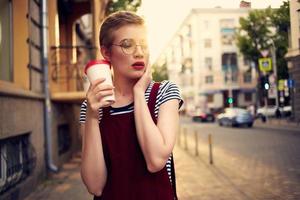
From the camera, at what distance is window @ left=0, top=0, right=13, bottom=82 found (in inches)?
283

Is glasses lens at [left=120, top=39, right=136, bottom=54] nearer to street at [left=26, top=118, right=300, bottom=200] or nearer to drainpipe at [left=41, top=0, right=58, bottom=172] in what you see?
street at [left=26, top=118, right=300, bottom=200]

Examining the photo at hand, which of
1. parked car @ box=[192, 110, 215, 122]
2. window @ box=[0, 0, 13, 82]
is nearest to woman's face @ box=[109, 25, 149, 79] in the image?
window @ box=[0, 0, 13, 82]

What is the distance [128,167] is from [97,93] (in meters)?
0.37

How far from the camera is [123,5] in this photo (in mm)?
14758

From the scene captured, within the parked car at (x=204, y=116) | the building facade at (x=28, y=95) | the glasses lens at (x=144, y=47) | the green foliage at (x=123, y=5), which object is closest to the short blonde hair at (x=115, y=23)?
the glasses lens at (x=144, y=47)

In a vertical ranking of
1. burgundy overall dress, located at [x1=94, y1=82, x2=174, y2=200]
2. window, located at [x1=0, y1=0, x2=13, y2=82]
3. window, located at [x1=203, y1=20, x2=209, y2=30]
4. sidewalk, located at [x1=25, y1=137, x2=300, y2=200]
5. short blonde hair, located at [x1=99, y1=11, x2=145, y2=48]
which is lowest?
sidewalk, located at [x1=25, y1=137, x2=300, y2=200]

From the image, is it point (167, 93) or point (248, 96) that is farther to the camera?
point (248, 96)

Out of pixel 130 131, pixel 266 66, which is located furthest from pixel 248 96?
pixel 130 131

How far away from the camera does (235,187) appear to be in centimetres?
726

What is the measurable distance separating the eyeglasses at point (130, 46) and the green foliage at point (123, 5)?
12.4 metres

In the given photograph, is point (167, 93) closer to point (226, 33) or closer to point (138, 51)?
point (138, 51)

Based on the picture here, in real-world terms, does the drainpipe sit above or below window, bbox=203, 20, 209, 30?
below

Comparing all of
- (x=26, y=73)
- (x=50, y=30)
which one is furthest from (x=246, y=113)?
(x=26, y=73)

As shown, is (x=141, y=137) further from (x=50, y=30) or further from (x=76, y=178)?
(x=50, y=30)
